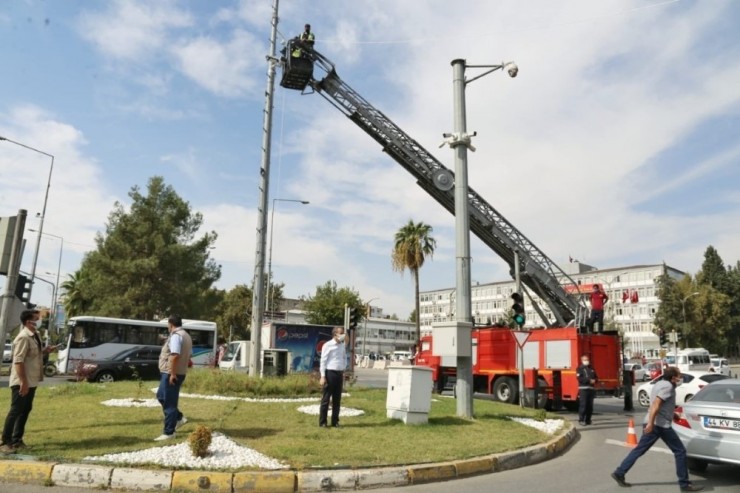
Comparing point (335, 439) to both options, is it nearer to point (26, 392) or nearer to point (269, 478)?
point (269, 478)

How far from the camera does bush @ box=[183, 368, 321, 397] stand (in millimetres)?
12891

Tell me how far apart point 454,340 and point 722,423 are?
16.4 ft

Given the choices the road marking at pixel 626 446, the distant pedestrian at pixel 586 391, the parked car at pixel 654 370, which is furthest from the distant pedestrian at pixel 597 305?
the parked car at pixel 654 370

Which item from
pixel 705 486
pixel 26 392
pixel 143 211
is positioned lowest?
pixel 705 486

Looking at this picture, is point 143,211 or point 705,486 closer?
point 705,486

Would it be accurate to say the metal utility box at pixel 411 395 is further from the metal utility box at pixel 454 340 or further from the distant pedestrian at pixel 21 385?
the distant pedestrian at pixel 21 385

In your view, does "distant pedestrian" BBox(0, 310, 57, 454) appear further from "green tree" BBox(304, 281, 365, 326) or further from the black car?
"green tree" BBox(304, 281, 365, 326)

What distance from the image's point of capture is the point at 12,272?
8.08 meters

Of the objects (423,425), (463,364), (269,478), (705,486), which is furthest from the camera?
(463,364)

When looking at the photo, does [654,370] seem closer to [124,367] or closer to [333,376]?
[124,367]

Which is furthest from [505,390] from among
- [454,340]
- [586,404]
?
[454,340]

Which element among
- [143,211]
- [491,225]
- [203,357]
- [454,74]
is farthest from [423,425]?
[143,211]

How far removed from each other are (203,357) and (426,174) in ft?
57.9

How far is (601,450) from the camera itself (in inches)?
371
